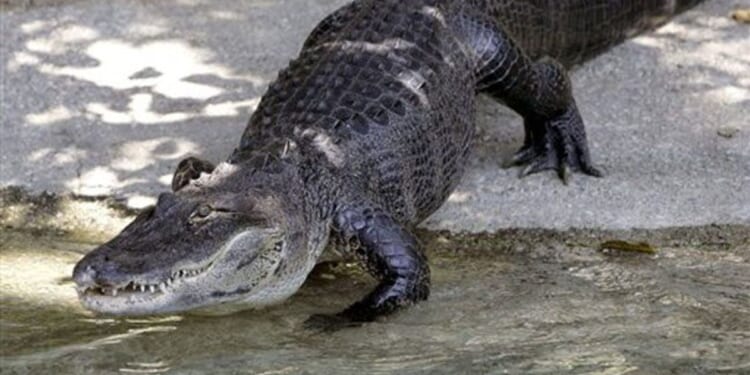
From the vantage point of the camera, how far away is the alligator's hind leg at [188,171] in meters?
6.02

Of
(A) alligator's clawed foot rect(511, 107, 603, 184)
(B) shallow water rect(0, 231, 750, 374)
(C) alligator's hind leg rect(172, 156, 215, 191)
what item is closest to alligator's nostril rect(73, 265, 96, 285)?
(B) shallow water rect(0, 231, 750, 374)

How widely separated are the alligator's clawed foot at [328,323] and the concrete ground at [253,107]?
1231mm

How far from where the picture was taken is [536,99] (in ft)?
22.5

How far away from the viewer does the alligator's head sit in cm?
495

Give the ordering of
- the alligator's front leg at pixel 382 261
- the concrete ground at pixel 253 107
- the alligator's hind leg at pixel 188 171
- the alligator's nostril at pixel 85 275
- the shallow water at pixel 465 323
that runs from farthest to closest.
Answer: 1. the concrete ground at pixel 253 107
2. the alligator's hind leg at pixel 188 171
3. the alligator's front leg at pixel 382 261
4. the alligator's nostril at pixel 85 275
5. the shallow water at pixel 465 323

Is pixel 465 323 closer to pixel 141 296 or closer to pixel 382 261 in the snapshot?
pixel 382 261

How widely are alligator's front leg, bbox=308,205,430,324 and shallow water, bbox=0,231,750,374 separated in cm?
9

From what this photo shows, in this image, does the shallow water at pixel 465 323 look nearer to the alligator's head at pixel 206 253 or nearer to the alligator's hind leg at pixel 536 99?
the alligator's head at pixel 206 253

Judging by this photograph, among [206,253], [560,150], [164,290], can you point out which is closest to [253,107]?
[560,150]

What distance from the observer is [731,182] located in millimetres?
6625

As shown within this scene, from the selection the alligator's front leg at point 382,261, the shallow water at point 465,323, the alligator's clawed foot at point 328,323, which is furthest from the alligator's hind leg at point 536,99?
the alligator's clawed foot at point 328,323

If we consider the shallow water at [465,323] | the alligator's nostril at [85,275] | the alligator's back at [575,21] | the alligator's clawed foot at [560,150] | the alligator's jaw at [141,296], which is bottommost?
the shallow water at [465,323]

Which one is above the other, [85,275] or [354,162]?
[354,162]

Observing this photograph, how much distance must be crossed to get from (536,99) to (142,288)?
248cm
